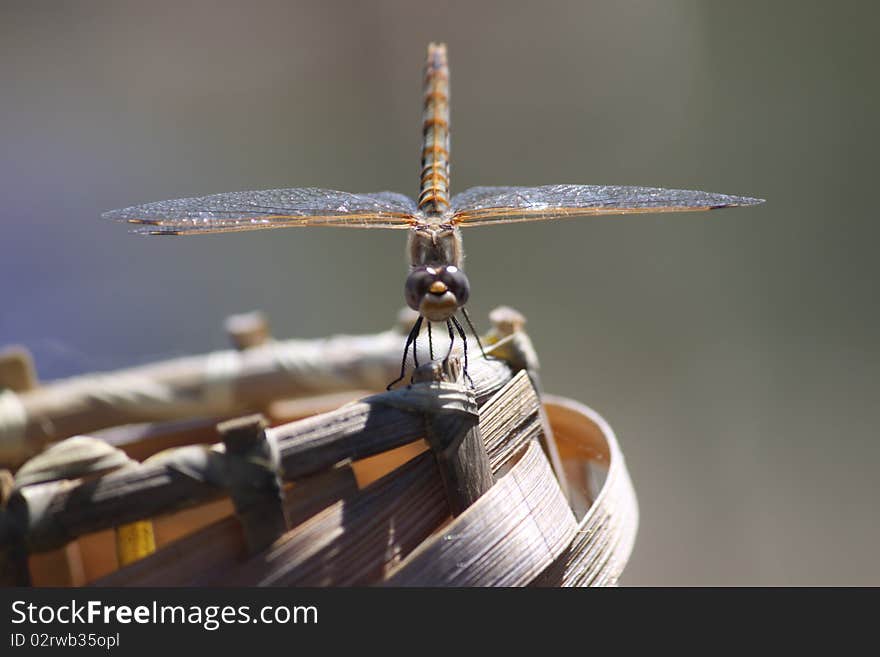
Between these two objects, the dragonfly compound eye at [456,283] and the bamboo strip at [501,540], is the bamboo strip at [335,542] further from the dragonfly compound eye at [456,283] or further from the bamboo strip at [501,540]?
the dragonfly compound eye at [456,283]

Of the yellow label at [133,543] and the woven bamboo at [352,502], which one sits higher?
the woven bamboo at [352,502]

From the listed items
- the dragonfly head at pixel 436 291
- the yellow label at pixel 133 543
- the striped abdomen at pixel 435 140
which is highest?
the striped abdomen at pixel 435 140

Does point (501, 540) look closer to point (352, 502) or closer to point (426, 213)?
point (352, 502)

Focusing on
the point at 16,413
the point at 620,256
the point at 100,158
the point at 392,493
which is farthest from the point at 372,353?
the point at 100,158

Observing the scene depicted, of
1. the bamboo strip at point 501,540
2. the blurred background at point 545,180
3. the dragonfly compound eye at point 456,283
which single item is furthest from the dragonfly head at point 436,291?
the blurred background at point 545,180

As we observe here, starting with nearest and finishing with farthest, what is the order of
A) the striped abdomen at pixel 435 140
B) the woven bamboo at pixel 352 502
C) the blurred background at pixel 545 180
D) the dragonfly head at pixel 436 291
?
the woven bamboo at pixel 352 502, the dragonfly head at pixel 436 291, the striped abdomen at pixel 435 140, the blurred background at pixel 545 180

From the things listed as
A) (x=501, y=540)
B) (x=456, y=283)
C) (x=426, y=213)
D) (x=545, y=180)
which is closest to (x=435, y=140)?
(x=426, y=213)

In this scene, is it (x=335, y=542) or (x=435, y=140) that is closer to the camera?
(x=335, y=542)

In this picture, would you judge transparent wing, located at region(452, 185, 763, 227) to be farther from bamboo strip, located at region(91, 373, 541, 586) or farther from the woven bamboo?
bamboo strip, located at region(91, 373, 541, 586)
